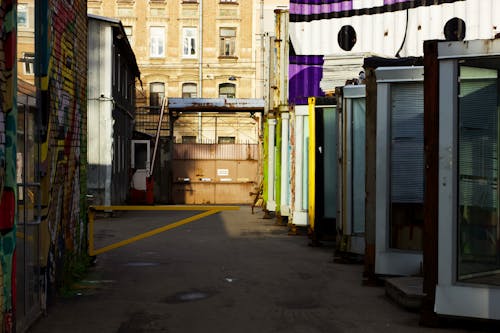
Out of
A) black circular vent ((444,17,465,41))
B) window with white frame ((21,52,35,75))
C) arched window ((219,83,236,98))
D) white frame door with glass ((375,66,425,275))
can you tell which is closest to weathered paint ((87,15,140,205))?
black circular vent ((444,17,465,41))

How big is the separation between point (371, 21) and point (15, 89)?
495 inches

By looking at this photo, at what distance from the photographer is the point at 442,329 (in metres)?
6.67

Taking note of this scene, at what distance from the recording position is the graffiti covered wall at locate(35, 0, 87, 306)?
292 inches

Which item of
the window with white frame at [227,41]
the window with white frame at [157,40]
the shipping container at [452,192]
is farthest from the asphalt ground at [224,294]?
the window with white frame at [157,40]

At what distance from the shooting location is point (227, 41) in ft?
130

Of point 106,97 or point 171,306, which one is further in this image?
point 106,97

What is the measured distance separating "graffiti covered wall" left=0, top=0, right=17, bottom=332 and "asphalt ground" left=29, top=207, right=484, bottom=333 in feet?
3.84

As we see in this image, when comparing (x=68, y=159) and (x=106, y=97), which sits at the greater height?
(x=106, y=97)

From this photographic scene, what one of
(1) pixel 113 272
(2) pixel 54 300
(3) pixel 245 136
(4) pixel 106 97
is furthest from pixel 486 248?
(3) pixel 245 136

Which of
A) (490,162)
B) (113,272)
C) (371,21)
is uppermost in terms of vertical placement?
(371,21)

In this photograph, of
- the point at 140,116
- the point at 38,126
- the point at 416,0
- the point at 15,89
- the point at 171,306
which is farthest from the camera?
the point at 140,116

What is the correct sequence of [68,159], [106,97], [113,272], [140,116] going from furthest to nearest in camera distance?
[140,116], [106,97], [113,272], [68,159]

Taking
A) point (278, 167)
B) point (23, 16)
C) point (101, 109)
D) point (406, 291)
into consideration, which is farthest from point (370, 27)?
point (23, 16)

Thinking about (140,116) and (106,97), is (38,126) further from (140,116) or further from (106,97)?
(140,116)
